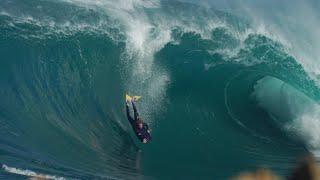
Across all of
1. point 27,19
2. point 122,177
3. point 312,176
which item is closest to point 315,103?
point 122,177

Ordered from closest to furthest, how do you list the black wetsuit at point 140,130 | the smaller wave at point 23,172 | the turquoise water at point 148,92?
the smaller wave at point 23,172 → the turquoise water at point 148,92 → the black wetsuit at point 140,130

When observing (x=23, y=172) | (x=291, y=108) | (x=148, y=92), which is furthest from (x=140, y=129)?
(x=291, y=108)

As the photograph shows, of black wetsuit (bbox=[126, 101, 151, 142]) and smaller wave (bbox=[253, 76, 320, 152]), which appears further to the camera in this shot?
smaller wave (bbox=[253, 76, 320, 152])

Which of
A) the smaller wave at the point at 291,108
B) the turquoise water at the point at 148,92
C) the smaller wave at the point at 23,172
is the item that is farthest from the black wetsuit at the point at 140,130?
the smaller wave at the point at 291,108

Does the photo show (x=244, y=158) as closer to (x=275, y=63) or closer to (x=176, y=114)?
(x=176, y=114)

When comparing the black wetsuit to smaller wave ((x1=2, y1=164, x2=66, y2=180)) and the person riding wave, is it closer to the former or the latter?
the person riding wave

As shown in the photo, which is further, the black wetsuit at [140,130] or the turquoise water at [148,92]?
the black wetsuit at [140,130]

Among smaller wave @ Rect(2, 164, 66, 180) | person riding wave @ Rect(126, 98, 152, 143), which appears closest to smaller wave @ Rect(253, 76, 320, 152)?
person riding wave @ Rect(126, 98, 152, 143)

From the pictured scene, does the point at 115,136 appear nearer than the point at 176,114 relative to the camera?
Yes

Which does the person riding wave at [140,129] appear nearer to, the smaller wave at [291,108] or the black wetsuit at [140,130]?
the black wetsuit at [140,130]
